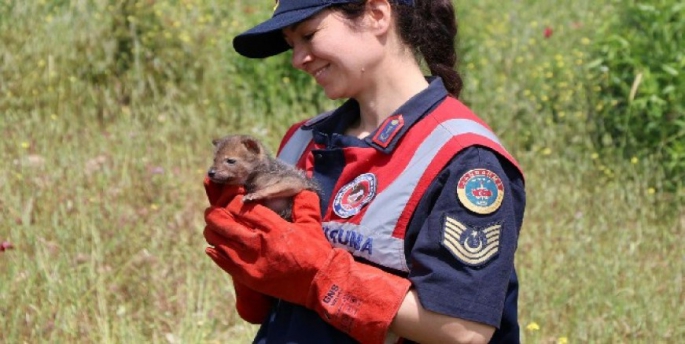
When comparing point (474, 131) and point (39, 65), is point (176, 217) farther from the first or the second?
point (474, 131)

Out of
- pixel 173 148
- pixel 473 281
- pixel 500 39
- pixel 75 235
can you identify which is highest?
pixel 473 281

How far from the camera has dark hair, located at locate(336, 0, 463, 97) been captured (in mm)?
2512

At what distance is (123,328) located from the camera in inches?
154

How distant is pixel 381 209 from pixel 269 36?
587 millimetres

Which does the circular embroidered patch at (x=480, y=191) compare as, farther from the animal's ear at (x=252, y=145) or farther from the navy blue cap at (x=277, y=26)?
the animal's ear at (x=252, y=145)

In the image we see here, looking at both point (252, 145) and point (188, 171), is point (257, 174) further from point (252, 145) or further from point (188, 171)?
point (188, 171)

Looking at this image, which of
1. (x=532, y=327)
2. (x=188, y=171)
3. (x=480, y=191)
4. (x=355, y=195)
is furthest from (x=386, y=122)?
(x=188, y=171)

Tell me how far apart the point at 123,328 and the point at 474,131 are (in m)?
2.04

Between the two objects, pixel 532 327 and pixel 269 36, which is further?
pixel 532 327

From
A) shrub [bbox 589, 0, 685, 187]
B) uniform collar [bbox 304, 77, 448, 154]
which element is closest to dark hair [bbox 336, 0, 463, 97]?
uniform collar [bbox 304, 77, 448, 154]

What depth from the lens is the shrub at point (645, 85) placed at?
224 inches

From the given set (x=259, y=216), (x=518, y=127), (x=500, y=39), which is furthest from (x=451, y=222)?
(x=500, y=39)

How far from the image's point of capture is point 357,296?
2.24 meters

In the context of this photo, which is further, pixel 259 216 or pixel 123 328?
pixel 123 328
